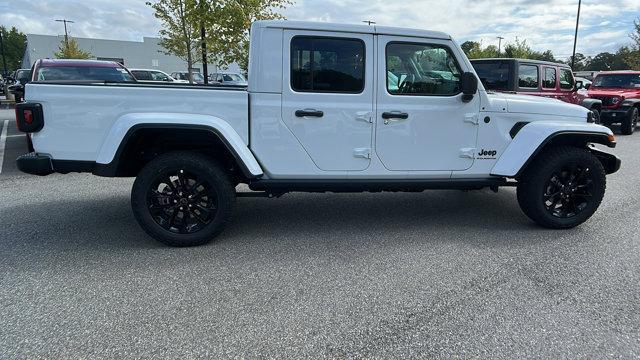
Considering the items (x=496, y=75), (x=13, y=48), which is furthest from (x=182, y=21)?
(x=13, y=48)

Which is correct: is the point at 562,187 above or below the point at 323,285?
above

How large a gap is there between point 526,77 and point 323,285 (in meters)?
8.72

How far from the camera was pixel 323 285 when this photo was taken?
3309 millimetres

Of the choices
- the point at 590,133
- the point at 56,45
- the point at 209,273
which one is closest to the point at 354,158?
the point at 209,273

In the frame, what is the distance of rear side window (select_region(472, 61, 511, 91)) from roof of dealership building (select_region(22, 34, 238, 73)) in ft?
145

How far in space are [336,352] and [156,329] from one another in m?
1.14

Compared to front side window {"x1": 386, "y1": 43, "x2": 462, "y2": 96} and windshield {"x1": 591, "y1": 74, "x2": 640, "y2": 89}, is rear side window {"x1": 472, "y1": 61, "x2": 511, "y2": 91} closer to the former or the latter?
front side window {"x1": 386, "y1": 43, "x2": 462, "y2": 96}

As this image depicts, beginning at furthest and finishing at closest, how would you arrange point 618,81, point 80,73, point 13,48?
point 13,48
point 618,81
point 80,73

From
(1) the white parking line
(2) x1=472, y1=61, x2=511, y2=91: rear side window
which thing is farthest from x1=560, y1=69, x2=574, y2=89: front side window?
(1) the white parking line

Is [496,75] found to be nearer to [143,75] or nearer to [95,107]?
[95,107]

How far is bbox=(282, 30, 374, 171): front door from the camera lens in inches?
153

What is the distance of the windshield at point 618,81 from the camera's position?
1433 centimetres

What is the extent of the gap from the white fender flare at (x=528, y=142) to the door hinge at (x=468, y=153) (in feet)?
0.89

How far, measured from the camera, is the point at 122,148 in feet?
11.9
